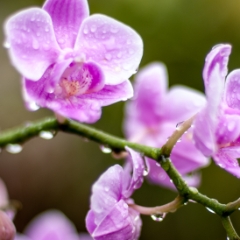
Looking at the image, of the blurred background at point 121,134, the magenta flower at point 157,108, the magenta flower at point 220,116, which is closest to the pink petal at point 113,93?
the magenta flower at point 220,116

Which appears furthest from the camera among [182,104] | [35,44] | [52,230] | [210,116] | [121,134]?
[121,134]

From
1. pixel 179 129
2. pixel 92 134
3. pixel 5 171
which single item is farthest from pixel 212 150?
pixel 5 171

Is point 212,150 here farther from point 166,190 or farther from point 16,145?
point 166,190

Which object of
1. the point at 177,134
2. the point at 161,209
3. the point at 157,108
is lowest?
the point at 157,108

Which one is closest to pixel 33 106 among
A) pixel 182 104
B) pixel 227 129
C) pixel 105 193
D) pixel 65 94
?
pixel 65 94

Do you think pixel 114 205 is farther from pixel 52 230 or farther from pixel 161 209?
pixel 52 230

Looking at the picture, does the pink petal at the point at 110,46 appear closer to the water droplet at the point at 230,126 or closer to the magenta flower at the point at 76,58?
the magenta flower at the point at 76,58
